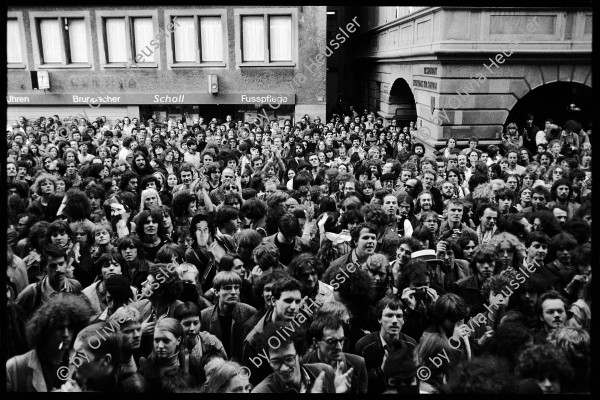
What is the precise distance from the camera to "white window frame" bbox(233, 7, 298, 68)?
65.7 feet

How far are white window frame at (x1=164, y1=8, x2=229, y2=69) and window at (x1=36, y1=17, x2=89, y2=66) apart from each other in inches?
152

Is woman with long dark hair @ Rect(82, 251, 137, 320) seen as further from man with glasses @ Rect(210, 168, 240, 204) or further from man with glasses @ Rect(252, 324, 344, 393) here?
man with glasses @ Rect(210, 168, 240, 204)

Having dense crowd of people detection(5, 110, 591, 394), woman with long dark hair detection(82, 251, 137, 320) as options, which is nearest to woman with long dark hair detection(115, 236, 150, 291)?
dense crowd of people detection(5, 110, 591, 394)

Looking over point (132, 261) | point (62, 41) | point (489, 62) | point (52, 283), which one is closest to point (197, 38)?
point (62, 41)

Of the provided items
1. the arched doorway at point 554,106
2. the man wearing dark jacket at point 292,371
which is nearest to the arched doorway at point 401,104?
the arched doorway at point 554,106

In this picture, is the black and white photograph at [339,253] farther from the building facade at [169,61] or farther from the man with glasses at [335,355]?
the building facade at [169,61]

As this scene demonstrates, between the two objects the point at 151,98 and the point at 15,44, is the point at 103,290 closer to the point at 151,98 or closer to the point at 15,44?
the point at 151,98

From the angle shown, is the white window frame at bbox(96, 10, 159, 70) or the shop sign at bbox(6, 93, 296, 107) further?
the shop sign at bbox(6, 93, 296, 107)

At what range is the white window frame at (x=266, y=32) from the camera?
65.7 ft

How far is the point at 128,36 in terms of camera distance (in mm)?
21172

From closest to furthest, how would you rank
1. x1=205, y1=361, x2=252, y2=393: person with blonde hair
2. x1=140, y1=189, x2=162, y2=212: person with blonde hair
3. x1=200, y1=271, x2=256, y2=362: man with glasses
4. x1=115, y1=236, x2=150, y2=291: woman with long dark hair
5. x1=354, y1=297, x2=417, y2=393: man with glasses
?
x1=205, y1=361, x2=252, y2=393: person with blonde hair < x1=354, y1=297, x2=417, y2=393: man with glasses < x1=200, y1=271, x2=256, y2=362: man with glasses < x1=115, y1=236, x2=150, y2=291: woman with long dark hair < x1=140, y1=189, x2=162, y2=212: person with blonde hair

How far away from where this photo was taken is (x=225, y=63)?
21.3m

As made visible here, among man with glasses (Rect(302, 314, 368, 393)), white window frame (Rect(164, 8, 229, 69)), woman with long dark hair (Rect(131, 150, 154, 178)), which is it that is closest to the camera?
man with glasses (Rect(302, 314, 368, 393))

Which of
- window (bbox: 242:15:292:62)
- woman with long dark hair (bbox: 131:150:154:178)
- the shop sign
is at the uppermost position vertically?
window (bbox: 242:15:292:62)
